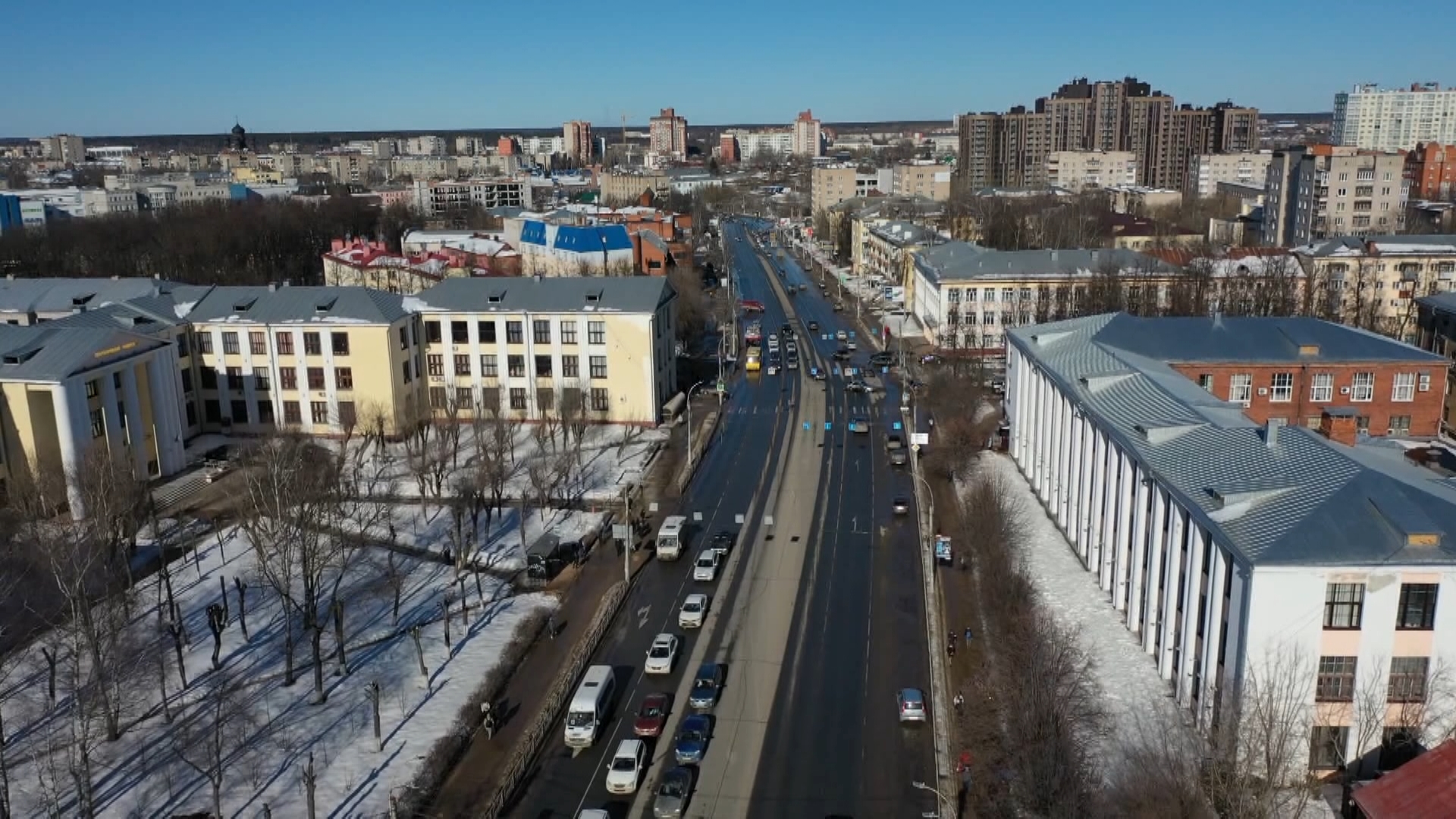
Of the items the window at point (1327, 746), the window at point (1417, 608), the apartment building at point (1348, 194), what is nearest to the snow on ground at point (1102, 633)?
the window at point (1327, 746)

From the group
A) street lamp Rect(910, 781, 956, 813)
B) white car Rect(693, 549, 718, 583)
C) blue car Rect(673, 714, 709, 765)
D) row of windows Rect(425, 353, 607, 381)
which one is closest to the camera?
street lamp Rect(910, 781, 956, 813)

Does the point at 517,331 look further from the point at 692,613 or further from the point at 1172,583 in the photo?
the point at 1172,583

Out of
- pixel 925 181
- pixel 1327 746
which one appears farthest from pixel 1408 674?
pixel 925 181

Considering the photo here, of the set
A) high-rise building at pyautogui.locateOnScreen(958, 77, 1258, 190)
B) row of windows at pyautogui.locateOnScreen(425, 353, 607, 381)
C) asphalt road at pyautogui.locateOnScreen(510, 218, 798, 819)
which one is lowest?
asphalt road at pyautogui.locateOnScreen(510, 218, 798, 819)

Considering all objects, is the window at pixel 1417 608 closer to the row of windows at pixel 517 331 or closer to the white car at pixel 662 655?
the white car at pixel 662 655

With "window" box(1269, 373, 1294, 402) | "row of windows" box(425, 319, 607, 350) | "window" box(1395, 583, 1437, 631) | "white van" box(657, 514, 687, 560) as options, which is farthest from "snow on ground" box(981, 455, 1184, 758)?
"row of windows" box(425, 319, 607, 350)

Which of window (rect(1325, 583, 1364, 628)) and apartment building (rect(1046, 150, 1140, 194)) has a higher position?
apartment building (rect(1046, 150, 1140, 194))

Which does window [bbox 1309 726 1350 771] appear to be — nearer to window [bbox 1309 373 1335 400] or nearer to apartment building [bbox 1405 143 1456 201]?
window [bbox 1309 373 1335 400]
